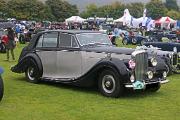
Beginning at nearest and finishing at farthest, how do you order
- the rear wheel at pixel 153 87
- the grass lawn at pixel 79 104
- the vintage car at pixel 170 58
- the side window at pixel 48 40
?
the grass lawn at pixel 79 104, the rear wheel at pixel 153 87, the side window at pixel 48 40, the vintage car at pixel 170 58

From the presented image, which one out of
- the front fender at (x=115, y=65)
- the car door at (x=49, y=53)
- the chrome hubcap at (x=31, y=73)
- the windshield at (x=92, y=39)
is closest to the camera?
the front fender at (x=115, y=65)

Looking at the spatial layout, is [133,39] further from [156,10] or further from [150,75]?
[156,10]

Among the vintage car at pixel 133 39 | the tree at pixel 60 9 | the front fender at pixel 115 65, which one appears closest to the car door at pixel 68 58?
the front fender at pixel 115 65

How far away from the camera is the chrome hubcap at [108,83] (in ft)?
31.4

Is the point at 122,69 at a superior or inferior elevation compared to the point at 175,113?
superior

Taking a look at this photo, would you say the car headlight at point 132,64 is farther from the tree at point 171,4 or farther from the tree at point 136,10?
the tree at point 171,4

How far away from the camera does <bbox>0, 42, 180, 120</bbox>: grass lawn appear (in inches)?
307

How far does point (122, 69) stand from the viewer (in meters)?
9.34

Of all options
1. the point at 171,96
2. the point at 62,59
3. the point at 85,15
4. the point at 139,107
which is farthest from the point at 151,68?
the point at 85,15

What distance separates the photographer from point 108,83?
31.6 feet

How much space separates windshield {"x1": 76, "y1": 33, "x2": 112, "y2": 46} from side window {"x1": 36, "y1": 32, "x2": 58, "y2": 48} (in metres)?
0.75

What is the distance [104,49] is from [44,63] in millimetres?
1912

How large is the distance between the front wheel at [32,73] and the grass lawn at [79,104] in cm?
21

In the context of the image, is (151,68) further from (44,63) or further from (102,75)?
(44,63)
